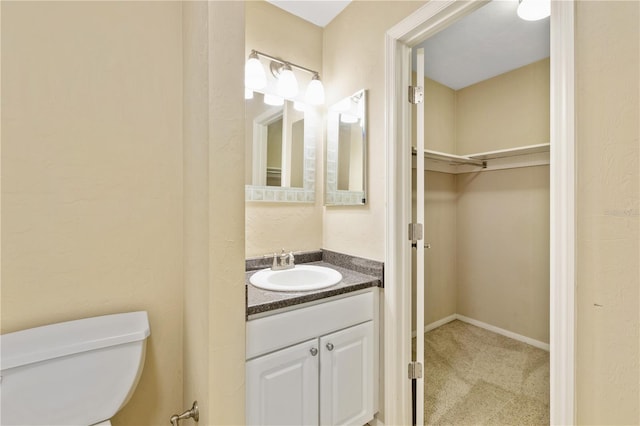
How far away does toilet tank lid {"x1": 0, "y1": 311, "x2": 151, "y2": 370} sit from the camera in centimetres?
83

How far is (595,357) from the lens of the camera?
843mm

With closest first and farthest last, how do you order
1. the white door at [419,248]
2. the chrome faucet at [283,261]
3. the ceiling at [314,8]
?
the white door at [419,248]
the chrome faucet at [283,261]
the ceiling at [314,8]

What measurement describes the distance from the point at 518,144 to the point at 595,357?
2.20 meters

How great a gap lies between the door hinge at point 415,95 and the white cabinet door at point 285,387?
4.28ft

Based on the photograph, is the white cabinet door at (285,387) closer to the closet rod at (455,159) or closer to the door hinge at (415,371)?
A: the door hinge at (415,371)

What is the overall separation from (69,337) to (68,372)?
124mm

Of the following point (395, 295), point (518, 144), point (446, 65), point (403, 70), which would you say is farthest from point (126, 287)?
point (518, 144)

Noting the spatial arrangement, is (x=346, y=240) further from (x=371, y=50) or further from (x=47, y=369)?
(x=47, y=369)

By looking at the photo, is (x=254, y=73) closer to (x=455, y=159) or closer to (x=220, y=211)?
(x=220, y=211)

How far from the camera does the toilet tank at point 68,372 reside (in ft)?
2.67

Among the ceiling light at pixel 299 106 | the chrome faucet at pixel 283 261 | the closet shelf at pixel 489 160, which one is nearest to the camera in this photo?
the chrome faucet at pixel 283 261

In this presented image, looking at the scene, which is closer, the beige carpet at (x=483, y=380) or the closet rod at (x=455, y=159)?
the beige carpet at (x=483, y=380)

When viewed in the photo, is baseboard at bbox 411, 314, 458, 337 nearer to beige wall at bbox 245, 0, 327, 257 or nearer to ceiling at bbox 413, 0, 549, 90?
beige wall at bbox 245, 0, 327, 257

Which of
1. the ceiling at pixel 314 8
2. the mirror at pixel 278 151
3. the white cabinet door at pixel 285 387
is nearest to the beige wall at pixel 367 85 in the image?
the ceiling at pixel 314 8
